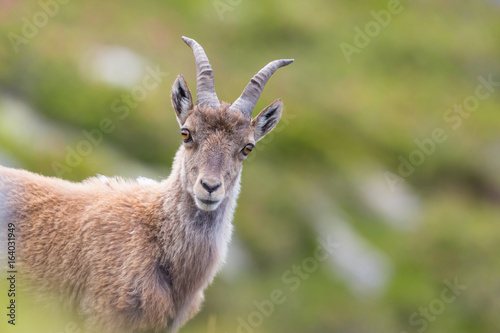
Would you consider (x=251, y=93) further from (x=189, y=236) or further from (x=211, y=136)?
(x=189, y=236)

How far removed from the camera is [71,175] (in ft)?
79.3

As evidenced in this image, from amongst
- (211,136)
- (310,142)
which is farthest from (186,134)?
(310,142)

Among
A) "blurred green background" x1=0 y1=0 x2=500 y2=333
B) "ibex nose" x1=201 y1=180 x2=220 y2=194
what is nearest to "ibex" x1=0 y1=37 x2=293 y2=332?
"ibex nose" x1=201 y1=180 x2=220 y2=194

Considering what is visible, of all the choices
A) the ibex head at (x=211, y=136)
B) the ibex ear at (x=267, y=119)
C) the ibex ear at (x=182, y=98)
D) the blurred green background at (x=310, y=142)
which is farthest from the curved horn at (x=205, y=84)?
the blurred green background at (x=310, y=142)

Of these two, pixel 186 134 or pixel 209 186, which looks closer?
pixel 209 186

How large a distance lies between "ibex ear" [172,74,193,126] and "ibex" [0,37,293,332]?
19 millimetres

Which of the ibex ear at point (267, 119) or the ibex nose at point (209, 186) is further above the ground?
the ibex ear at point (267, 119)

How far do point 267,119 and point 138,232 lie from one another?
3387 millimetres

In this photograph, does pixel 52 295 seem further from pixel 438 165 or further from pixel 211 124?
pixel 438 165

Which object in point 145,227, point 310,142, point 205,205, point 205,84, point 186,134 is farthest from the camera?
point 310,142

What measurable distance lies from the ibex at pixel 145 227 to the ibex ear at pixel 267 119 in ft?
1.30

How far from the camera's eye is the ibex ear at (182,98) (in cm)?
1227

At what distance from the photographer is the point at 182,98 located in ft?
40.7

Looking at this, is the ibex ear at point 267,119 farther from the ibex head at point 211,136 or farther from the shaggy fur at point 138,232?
the shaggy fur at point 138,232
